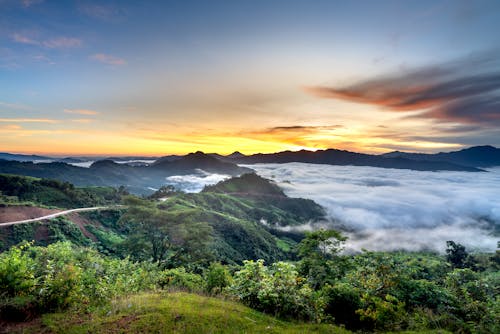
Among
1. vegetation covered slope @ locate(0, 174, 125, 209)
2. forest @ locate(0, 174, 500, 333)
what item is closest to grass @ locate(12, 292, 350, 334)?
forest @ locate(0, 174, 500, 333)

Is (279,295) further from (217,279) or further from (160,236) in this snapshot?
(160,236)

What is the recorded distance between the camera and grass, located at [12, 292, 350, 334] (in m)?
6.32

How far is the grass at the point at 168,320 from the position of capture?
632 cm

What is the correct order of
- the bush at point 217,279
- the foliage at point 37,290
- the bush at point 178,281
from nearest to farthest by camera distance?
the foliage at point 37,290, the bush at point 217,279, the bush at point 178,281

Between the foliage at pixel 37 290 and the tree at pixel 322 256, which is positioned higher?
the foliage at pixel 37 290

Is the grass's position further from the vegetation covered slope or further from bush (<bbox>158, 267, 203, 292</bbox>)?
Answer: the vegetation covered slope

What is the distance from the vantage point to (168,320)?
6746 mm

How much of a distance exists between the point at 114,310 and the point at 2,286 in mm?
2943

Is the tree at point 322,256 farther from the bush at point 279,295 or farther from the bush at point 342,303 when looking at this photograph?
the bush at point 279,295

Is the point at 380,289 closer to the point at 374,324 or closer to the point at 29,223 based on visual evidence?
the point at 374,324

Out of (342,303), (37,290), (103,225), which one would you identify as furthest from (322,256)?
(103,225)

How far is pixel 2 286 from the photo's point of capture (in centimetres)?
670

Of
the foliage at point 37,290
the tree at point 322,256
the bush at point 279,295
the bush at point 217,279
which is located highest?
the foliage at point 37,290

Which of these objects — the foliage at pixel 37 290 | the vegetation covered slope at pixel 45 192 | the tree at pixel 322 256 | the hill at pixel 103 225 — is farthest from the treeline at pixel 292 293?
the vegetation covered slope at pixel 45 192
